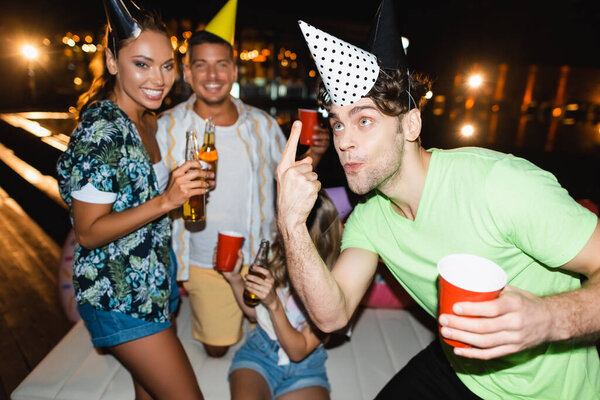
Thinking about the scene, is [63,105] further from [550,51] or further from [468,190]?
[468,190]

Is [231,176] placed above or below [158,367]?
above

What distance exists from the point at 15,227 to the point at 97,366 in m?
4.04

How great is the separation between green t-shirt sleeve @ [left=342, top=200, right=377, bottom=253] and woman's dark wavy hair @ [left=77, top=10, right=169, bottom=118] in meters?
1.52

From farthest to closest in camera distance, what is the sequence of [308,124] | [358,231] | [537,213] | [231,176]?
[231,176] < [308,124] < [358,231] < [537,213]

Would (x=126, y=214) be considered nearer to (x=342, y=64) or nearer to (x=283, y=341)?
(x=283, y=341)

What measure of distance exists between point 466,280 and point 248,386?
4.64 feet

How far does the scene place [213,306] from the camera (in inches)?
114

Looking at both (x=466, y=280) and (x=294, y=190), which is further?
(x=294, y=190)

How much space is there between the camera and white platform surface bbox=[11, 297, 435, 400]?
2.24 meters

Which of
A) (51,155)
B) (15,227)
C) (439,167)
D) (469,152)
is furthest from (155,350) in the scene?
(51,155)

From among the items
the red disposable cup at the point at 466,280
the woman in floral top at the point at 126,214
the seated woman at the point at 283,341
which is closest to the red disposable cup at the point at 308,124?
the seated woman at the point at 283,341

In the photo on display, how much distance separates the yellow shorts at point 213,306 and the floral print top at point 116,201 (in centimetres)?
82

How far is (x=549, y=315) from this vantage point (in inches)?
41.4

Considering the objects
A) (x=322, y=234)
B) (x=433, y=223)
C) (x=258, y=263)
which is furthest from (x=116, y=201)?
(x=433, y=223)
